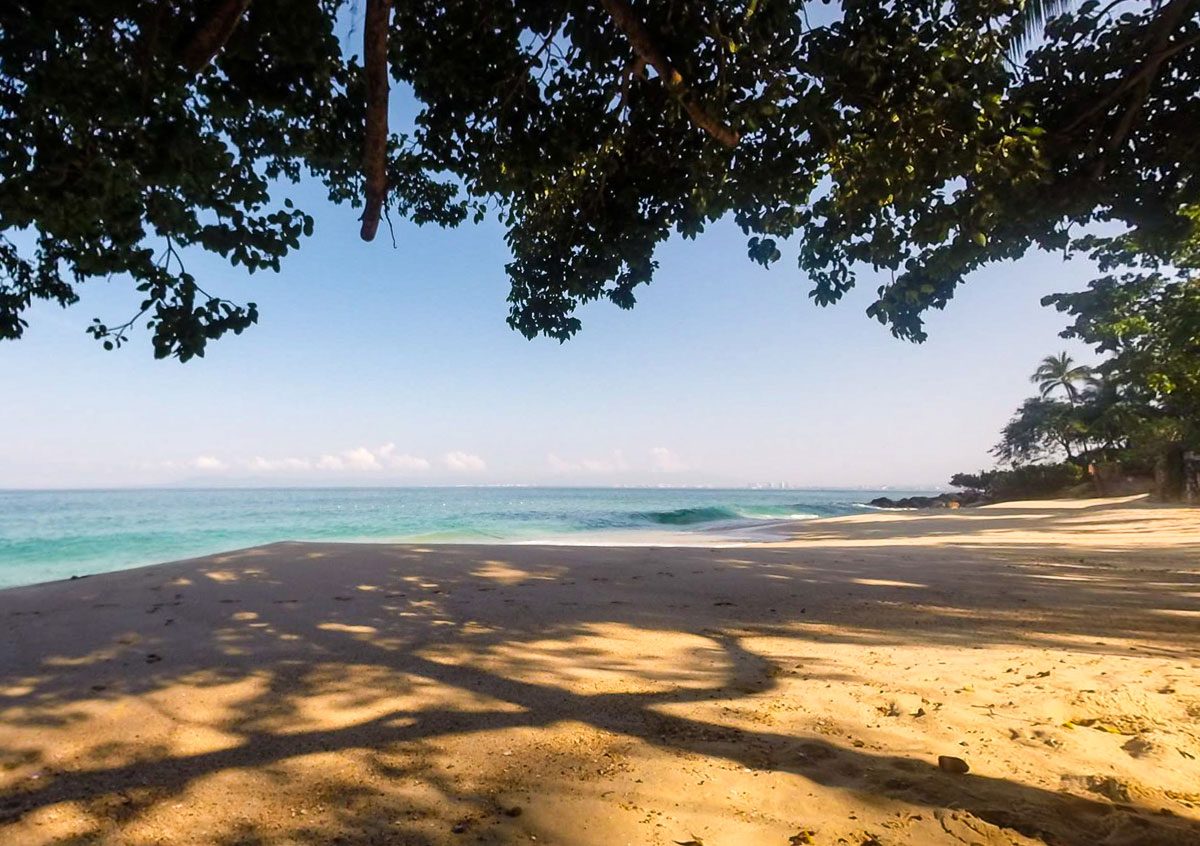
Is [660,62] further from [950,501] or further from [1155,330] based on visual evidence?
[950,501]

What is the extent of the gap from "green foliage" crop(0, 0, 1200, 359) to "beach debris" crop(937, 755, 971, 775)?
4312 mm

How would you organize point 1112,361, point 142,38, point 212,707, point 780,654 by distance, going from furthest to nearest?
point 1112,361 < point 142,38 < point 780,654 < point 212,707

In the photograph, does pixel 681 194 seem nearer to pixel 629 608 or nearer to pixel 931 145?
pixel 931 145

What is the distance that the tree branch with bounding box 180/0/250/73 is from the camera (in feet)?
12.6

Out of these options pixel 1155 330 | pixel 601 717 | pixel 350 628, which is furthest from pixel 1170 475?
pixel 350 628

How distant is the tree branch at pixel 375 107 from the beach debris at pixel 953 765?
507 centimetres

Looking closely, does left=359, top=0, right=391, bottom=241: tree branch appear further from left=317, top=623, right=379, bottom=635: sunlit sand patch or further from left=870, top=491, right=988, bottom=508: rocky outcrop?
left=870, top=491, right=988, bottom=508: rocky outcrop

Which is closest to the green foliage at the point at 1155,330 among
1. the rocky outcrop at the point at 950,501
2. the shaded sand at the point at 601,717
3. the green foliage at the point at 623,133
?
the green foliage at the point at 623,133

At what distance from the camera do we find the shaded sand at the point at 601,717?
5.46 feet

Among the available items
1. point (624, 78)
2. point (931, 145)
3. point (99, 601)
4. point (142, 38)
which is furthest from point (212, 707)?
point (931, 145)

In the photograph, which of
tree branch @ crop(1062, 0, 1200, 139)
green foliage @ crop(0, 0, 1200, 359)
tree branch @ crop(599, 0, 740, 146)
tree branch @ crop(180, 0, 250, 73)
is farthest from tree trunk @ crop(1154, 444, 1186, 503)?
tree branch @ crop(180, 0, 250, 73)

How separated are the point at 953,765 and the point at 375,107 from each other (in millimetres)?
5199

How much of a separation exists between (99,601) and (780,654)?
556cm

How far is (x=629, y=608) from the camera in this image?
4.52 meters
